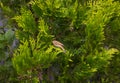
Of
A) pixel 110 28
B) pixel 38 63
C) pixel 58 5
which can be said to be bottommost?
pixel 38 63

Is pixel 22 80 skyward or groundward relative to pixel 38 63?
groundward

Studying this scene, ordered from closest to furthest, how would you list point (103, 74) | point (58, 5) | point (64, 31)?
point (58, 5), point (64, 31), point (103, 74)

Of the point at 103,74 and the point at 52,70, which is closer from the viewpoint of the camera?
the point at 52,70

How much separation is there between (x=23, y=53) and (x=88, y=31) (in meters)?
0.60

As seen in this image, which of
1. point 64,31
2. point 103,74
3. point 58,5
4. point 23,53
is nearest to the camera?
point 23,53

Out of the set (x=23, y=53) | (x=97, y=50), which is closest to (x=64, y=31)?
(x=97, y=50)

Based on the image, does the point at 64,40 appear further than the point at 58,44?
Yes

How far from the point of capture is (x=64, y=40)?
2.35 metres

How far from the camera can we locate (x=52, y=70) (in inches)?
100.0

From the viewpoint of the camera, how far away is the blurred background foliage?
6.96 ft

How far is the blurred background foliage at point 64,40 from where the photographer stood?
212 cm

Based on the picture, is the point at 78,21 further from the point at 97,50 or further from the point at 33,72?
the point at 33,72

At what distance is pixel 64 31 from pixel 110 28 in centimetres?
47

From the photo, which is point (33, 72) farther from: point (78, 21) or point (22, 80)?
point (78, 21)
